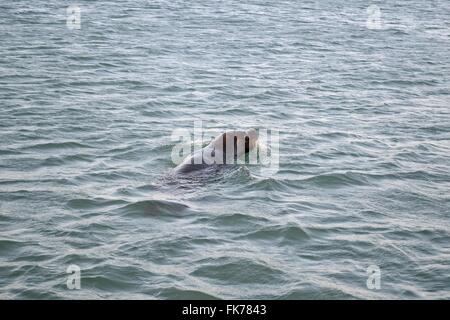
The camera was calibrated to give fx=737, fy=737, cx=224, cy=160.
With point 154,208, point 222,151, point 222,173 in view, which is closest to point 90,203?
point 154,208

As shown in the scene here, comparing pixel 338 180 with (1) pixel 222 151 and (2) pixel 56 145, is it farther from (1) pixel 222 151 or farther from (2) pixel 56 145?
(2) pixel 56 145

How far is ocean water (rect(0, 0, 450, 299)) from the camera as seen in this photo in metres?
9.84

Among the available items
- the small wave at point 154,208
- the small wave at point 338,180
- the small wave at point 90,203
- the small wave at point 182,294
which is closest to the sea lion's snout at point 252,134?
the small wave at point 338,180

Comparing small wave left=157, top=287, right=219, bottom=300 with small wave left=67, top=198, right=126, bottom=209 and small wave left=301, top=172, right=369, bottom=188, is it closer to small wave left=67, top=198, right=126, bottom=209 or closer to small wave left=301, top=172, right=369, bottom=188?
small wave left=67, top=198, right=126, bottom=209

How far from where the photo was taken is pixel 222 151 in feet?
46.0

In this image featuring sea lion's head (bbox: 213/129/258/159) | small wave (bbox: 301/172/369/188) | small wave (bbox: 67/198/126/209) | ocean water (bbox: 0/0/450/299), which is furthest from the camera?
sea lion's head (bbox: 213/129/258/159)

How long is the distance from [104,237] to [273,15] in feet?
74.0

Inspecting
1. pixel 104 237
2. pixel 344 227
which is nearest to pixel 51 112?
pixel 104 237

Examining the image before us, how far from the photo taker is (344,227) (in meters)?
11.4

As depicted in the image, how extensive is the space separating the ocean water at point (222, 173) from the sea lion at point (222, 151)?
1.24 feet

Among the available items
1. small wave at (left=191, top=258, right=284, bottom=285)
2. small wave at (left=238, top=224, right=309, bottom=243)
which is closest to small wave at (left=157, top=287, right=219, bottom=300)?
small wave at (left=191, top=258, right=284, bottom=285)

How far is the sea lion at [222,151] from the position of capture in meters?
13.3

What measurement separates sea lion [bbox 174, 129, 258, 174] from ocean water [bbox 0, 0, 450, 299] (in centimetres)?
38

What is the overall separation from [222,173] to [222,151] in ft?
2.84
